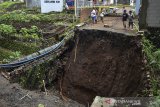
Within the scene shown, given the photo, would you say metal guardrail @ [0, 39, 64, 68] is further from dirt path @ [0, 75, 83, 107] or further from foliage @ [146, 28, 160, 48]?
foliage @ [146, 28, 160, 48]

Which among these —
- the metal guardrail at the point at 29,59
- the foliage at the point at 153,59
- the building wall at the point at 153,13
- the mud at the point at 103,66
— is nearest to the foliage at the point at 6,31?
the metal guardrail at the point at 29,59

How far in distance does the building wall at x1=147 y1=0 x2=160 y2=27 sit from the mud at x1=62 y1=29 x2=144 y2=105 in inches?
105

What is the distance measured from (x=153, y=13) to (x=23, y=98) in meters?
10.9

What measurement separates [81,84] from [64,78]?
202 centimetres

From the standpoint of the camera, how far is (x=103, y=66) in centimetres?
2559

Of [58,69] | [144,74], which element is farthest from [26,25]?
[144,74]

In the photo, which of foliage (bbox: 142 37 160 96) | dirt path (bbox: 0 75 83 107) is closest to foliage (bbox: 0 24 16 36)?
dirt path (bbox: 0 75 83 107)

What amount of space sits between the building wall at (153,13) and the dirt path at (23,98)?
308 inches

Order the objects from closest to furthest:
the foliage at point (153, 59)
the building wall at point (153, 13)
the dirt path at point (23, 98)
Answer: the foliage at point (153, 59), the dirt path at point (23, 98), the building wall at point (153, 13)

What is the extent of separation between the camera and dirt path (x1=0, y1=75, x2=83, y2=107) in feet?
79.8

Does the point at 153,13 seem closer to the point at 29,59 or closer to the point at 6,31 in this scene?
the point at 29,59

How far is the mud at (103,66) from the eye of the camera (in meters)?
23.8

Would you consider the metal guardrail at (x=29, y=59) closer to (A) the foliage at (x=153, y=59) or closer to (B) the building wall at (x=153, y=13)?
(B) the building wall at (x=153, y=13)

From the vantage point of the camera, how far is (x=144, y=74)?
22.3 meters
